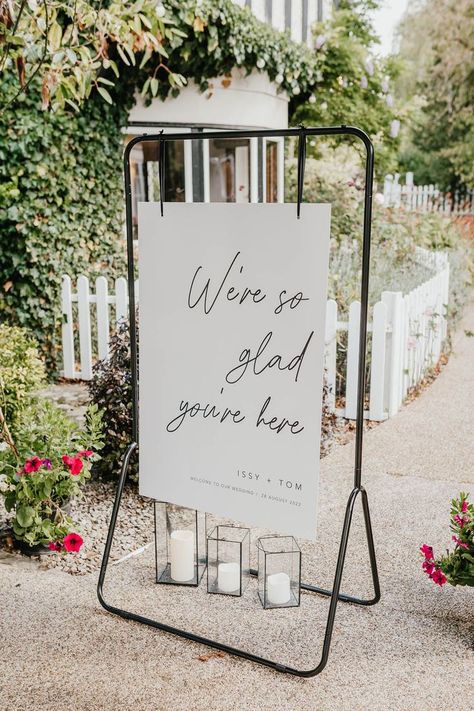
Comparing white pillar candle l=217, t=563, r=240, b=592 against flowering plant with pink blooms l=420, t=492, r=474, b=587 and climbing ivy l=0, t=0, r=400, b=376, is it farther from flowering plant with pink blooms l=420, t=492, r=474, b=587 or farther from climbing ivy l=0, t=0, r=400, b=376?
climbing ivy l=0, t=0, r=400, b=376

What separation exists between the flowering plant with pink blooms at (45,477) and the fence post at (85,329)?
128 inches

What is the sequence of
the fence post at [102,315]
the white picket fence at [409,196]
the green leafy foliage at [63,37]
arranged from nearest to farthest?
1. the green leafy foliage at [63,37]
2. the fence post at [102,315]
3. the white picket fence at [409,196]

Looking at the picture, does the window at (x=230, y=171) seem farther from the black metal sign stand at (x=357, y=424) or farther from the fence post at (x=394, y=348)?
the black metal sign stand at (x=357, y=424)

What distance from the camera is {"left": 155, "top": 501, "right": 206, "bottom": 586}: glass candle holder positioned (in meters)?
3.23

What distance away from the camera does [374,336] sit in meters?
5.65

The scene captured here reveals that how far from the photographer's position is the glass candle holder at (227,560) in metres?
3.18

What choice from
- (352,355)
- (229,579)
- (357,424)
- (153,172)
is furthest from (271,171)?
(357,424)

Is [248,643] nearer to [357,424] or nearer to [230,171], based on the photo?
[357,424]

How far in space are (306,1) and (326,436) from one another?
8540 millimetres

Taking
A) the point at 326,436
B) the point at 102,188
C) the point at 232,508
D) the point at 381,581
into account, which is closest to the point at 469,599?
the point at 381,581

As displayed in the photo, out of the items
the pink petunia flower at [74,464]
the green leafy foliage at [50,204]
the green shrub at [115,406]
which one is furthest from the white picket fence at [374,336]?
the pink petunia flower at [74,464]

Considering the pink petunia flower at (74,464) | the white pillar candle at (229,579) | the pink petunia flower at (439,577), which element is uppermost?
the pink petunia flower at (74,464)

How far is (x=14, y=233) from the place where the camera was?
22.2ft

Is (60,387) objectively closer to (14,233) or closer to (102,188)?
(14,233)
